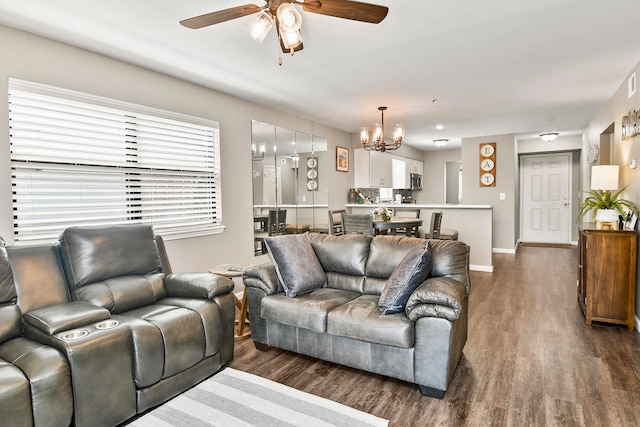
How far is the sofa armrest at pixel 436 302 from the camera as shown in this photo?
2166 millimetres

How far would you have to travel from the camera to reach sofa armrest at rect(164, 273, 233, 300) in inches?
102

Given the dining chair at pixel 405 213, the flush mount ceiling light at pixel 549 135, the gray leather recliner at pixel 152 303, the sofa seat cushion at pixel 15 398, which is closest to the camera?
the sofa seat cushion at pixel 15 398

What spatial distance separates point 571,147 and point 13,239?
926 centimetres

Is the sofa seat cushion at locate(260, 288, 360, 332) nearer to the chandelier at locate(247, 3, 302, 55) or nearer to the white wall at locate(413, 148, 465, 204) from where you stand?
the chandelier at locate(247, 3, 302, 55)

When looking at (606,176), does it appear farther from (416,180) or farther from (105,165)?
(416,180)

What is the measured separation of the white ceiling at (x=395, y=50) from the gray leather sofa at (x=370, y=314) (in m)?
1.58

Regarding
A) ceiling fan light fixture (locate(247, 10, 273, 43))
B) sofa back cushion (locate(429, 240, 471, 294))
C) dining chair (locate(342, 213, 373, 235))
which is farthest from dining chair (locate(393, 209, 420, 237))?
ceiling fan light fixture (locate(247, 10, 273, 43))

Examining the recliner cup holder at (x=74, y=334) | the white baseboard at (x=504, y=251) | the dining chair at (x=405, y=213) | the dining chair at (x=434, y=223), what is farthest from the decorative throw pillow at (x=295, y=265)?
the white baseboard at (x=504, y=251)

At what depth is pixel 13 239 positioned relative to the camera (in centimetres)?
261

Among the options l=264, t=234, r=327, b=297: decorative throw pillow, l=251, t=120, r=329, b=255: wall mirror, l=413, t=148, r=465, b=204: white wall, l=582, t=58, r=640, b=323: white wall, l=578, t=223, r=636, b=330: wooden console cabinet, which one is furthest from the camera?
l=413, t=148, r=465, b=204: white wall

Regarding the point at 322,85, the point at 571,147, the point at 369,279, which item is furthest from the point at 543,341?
the point at 571,147

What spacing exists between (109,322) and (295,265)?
4.35ft

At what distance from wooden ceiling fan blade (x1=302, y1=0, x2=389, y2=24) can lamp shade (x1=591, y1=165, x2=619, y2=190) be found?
3353mm

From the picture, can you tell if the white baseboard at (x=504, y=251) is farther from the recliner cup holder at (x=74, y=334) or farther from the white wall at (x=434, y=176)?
the recliner cup holder at (x=74, y=334)
